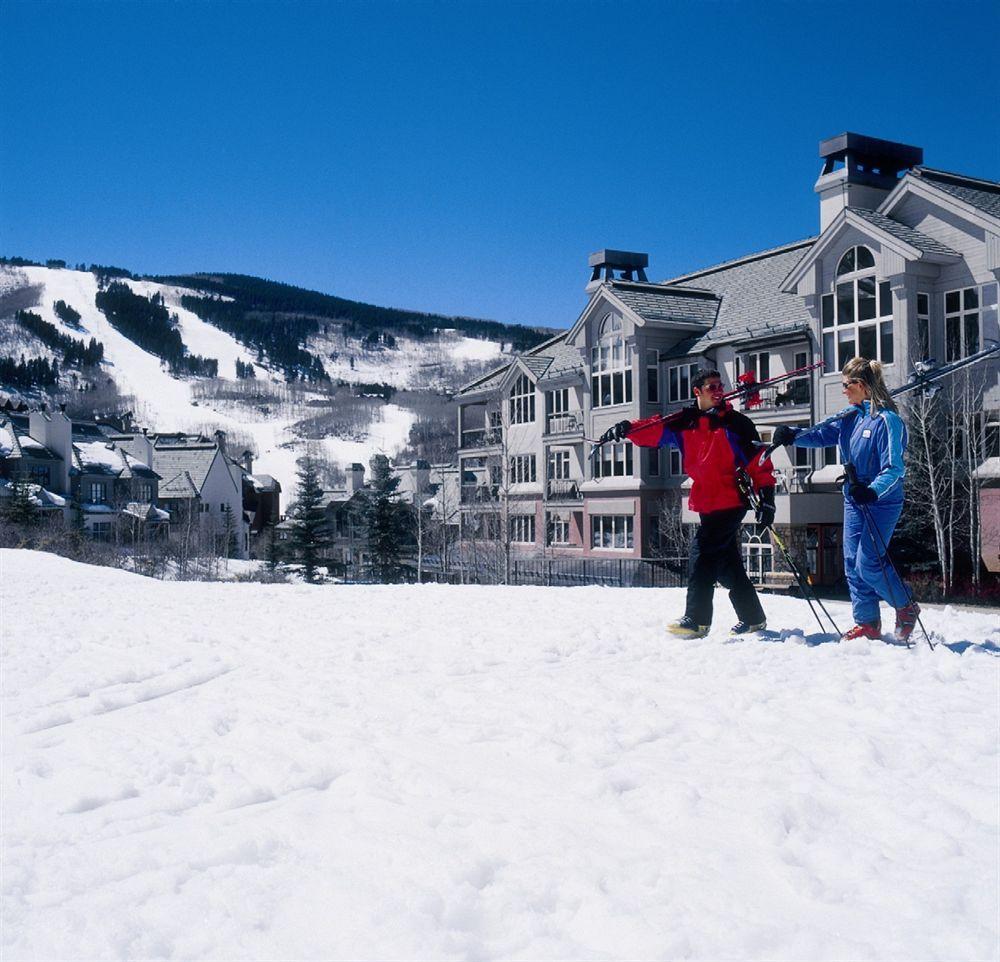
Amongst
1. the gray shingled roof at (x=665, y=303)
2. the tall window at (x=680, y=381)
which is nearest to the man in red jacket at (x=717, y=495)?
the tall window at (x=680, y=381)

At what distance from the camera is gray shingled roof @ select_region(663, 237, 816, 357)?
97.1 ft

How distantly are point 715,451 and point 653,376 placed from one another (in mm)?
27178

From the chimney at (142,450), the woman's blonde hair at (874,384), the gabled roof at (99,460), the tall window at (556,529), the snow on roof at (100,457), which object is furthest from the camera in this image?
the chimney at (142,450)

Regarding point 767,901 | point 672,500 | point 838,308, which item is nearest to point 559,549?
point 672,500

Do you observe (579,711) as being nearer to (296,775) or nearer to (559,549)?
(296,775)

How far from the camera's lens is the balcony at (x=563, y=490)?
1455 inches

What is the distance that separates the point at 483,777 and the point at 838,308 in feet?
84.5

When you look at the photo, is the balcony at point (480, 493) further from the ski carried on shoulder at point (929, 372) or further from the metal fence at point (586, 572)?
the ski carried on shoulder at point (929, 372)

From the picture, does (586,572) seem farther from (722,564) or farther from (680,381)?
(722,564)

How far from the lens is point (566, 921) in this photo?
2.63 meters

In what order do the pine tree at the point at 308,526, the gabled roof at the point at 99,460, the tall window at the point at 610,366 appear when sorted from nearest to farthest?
the tall window at the point at 610,366, the pine tree at the point at 308,526, the gabled roof at the point at 99,460

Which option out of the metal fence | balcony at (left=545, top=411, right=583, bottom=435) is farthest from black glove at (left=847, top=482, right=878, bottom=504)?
balcony at (left=545, top=411, right=583, bottom=435)

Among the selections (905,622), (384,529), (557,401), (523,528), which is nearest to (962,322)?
(557,401)

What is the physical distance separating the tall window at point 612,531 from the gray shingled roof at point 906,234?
44.0ft
